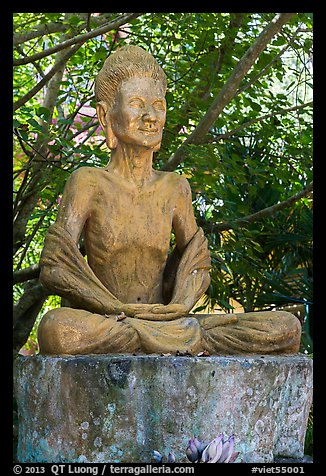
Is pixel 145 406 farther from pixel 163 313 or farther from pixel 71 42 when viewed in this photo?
pixel 71 42

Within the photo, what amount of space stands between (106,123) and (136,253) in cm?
83

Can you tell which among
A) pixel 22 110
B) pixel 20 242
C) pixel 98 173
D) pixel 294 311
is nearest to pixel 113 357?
pixel 98 173

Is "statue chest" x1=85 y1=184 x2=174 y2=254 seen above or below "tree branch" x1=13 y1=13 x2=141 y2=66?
below

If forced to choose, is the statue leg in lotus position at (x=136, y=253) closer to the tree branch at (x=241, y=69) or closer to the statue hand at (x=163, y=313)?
the statue hand at (x=163, y=313)

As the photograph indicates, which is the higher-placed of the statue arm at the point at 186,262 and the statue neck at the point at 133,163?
the statue neck at the point at 133,163

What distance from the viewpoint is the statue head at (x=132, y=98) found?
5.79 metres

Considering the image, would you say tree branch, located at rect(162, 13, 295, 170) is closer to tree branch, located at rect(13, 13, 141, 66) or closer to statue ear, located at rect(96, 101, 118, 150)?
tree branch, located at rect(13, 13, 141, 66)

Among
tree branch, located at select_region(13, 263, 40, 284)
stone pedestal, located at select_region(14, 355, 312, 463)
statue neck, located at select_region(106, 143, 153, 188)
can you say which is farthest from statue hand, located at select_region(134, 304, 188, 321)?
tree branch, located at select_region(13, 263, 40, 284)

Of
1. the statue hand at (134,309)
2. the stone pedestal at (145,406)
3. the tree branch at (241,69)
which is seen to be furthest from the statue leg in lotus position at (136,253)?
the tree branch at (241,69)

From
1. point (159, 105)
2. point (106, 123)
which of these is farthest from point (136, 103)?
point (106, 123)

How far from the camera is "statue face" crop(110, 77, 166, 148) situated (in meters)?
5.77

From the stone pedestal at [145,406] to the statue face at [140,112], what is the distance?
142 cm

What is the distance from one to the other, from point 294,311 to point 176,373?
16.1ft
